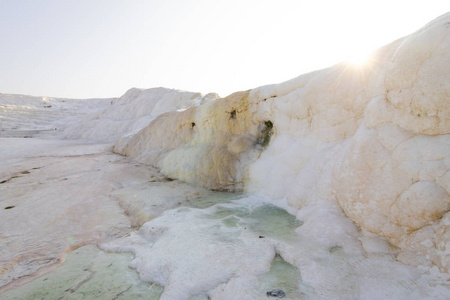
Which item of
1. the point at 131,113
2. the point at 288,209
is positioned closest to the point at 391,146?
the point at 288,209

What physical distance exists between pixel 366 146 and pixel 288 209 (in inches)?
59.2

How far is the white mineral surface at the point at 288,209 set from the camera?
2041mm

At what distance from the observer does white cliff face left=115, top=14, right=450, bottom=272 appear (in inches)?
82.7

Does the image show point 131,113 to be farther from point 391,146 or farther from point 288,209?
point 391,146

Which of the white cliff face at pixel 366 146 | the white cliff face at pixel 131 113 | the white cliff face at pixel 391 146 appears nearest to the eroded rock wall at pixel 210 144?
the white cliff face at pixel 366 146

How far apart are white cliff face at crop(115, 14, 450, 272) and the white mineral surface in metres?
0.01

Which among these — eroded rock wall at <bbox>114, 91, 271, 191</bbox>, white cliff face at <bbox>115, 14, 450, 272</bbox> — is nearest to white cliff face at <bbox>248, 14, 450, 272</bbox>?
white cliff face at <bbox>115, 14, 450, 272</bbox>

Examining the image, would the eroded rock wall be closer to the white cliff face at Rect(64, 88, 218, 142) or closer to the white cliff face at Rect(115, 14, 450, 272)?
the white cliff face at Rect(115, 14, 450, 272)

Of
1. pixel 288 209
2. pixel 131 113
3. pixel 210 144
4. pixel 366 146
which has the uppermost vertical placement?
pixel 131 113

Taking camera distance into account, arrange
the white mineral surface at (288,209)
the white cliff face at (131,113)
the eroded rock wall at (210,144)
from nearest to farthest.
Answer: the white mineral surface at (288,209), the eroded rock wall at (210,144), the white cliff face at (131,113)

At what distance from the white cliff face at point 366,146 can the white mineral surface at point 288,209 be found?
0.01 meters

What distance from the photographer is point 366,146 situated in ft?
8.86

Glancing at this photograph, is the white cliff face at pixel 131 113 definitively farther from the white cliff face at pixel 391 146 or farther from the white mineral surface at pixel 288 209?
the white cliff face at pixel 391 146

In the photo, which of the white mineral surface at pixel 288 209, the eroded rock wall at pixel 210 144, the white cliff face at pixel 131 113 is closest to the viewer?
the white mineral surface at pixel 288 209
